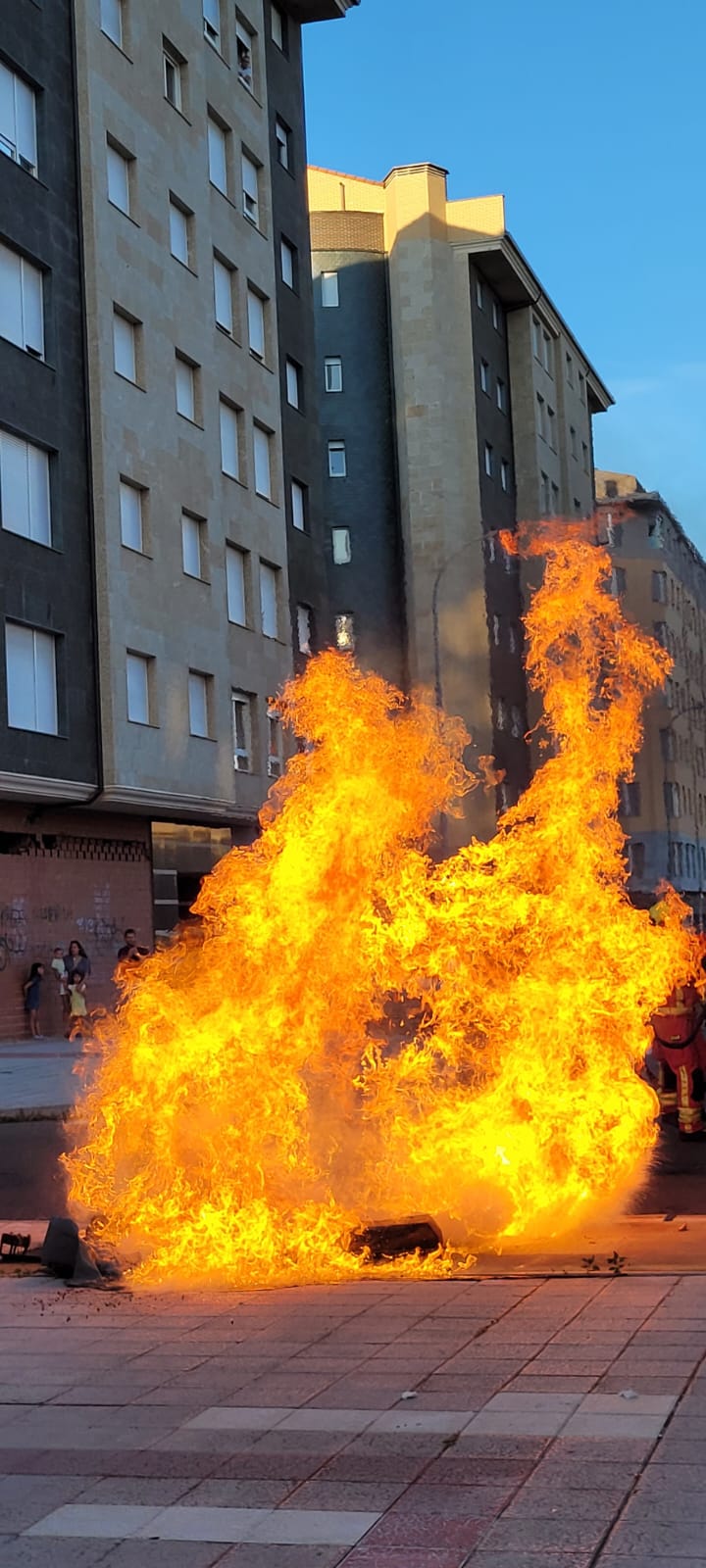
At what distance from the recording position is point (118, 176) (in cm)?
2977

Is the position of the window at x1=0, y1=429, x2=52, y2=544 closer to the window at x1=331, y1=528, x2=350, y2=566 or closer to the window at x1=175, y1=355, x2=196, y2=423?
the window at x1=175, y1=355, x2=196, y2=423

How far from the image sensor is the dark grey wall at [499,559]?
52281mm

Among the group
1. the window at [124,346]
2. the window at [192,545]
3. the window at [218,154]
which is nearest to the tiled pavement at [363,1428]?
the window at [124,346]

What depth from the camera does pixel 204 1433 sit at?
201 inches

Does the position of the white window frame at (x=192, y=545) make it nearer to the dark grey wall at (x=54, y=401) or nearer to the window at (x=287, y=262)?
the dark grey wall at (x=54, y=401)

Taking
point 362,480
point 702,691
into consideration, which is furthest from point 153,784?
point 702,691

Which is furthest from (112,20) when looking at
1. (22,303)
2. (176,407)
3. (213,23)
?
(22,303)

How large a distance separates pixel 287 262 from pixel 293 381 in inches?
110

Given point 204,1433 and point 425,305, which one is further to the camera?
point 425,305

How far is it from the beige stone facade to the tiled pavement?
21560mm

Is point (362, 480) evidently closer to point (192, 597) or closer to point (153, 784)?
point (192, 597)

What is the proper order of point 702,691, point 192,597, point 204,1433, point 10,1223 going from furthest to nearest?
point 702,691 < point 192,597 < point 10,1223 < point 204,1433

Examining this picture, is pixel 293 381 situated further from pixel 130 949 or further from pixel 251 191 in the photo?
pixel 130 949

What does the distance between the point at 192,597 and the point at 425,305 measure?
73.2ft
